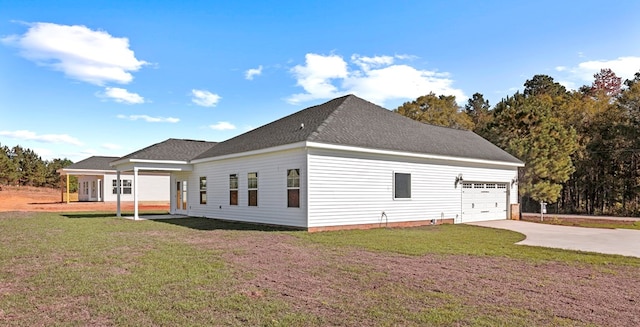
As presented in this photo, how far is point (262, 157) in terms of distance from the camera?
50.9ft

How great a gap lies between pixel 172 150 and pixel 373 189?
437 inches

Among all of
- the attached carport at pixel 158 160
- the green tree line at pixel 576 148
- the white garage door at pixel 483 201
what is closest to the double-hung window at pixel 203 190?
the attached carport at pixel 158 160

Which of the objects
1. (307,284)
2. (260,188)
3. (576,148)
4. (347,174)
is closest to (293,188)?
(347,174)

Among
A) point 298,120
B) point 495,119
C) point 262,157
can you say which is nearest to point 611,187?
point 495,119

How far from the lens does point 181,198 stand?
22125 millimetres

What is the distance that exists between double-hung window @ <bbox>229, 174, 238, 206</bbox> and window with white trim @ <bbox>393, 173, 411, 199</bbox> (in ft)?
20.6

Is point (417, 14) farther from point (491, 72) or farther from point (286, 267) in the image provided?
point (286, 267)

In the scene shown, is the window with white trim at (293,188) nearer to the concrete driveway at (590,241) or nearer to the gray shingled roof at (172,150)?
the concrete driveway at (590,241)

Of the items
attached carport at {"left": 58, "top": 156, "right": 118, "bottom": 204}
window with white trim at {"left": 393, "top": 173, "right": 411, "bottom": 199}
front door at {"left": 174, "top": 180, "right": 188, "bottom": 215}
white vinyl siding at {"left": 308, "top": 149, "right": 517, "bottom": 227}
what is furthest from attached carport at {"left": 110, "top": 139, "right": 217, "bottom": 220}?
attached carport at {"left": 58, "top": 156, "right": 118, "bottom": 204}

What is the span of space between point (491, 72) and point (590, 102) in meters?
16.8

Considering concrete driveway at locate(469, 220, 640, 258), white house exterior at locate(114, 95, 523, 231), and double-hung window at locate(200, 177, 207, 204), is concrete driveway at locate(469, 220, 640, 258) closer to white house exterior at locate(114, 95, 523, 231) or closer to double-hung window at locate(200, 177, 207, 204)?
white house exterior at locate(114, 95, 523, 231)

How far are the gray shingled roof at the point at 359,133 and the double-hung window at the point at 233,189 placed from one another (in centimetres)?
106

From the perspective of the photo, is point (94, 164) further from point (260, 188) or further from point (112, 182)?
point (260, 188)

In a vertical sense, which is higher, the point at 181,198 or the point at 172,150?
the point at 172,150
